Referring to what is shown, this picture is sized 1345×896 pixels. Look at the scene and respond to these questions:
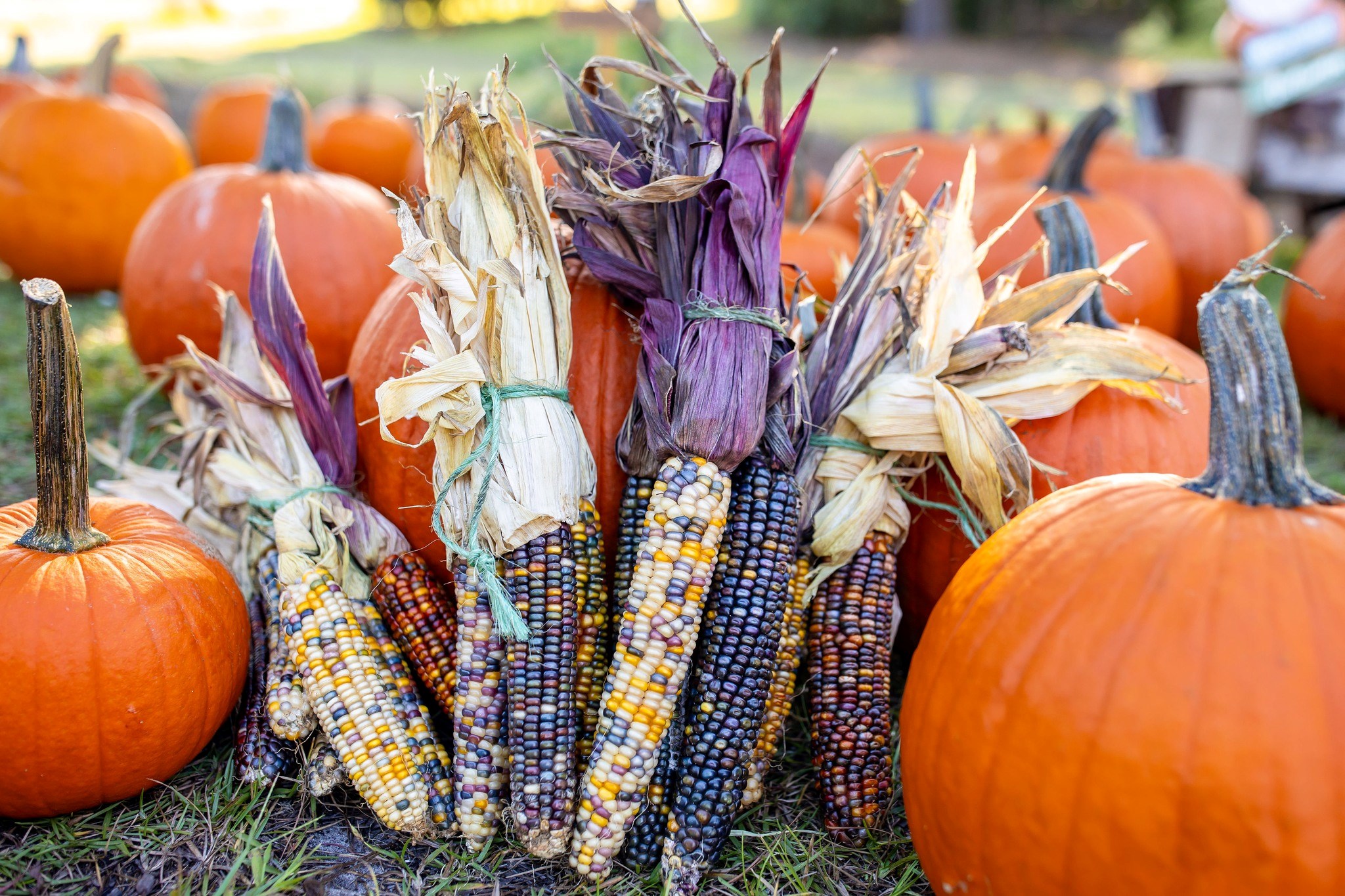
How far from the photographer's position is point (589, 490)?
7.59 ft

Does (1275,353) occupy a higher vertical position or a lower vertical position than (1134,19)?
lower

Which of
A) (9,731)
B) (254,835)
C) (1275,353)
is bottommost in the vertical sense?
(254,835)

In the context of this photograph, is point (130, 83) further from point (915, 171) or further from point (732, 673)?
point (732, 673)

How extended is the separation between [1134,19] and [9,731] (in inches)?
1025

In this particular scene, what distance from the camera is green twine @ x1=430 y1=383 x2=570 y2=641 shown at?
6.79 feet

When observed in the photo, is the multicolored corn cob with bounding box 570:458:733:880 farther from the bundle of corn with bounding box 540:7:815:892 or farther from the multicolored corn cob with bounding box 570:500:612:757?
the multicolored corn cob with bounding box 570:500:612:757

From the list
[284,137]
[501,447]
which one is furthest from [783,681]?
[284,137]

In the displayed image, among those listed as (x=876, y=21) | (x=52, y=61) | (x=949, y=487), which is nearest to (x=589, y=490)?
(x=949, y=487)

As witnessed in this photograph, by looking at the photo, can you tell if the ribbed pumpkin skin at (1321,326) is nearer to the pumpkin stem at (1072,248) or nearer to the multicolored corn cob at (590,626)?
the pumpkin stem at (1072,248)

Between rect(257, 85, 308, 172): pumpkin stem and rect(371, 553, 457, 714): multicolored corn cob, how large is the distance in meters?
2.57

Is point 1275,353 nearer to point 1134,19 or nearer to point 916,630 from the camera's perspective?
point 916,630

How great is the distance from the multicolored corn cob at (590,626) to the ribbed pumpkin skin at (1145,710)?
28.9 inches

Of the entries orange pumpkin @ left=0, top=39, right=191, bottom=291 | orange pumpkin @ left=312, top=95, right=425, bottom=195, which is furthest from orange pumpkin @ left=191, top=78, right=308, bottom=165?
orange pumpkin @ left=0, top=39, right=191, bottom=291

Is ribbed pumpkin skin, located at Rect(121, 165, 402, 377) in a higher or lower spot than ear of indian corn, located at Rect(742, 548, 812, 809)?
higher
